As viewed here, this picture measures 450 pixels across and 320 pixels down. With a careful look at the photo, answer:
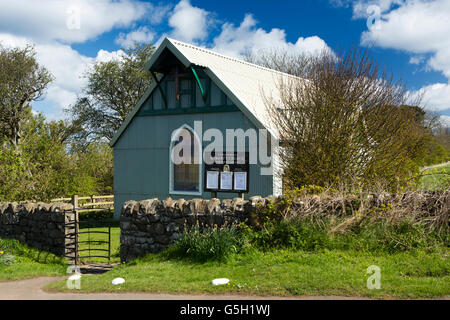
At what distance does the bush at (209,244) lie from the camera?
28.7ft

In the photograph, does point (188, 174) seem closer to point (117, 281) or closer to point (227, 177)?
point (227, 177)

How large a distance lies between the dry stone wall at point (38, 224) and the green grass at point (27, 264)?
265 millimetres

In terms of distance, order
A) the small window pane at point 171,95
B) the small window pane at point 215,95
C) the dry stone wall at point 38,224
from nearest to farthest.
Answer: the dry stone wall at point 38,224, the small window pane at point 215,95, the small window pane at point 171,95

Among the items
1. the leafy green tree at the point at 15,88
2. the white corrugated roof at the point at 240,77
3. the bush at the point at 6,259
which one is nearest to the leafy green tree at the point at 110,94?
the leafy green tree at the point at 15,88

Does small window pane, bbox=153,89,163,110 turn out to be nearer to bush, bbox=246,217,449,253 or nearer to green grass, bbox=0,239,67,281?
green grass, bbox=0,239,67,281

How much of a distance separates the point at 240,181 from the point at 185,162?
451 cm

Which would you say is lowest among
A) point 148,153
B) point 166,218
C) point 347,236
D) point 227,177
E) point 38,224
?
point 38,224

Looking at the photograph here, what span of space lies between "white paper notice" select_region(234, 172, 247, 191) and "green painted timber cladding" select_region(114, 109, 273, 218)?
278cm

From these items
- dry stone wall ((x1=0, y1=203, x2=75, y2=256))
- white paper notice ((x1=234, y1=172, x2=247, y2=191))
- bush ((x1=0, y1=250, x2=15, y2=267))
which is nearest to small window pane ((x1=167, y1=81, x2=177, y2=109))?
white paper notice ((x1=234, y1=172, x2=247, y2=191))

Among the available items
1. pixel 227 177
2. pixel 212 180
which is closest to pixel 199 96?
pixel 212 180

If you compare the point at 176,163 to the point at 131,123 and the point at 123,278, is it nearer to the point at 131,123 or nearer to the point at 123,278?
Result: the point at 131,123

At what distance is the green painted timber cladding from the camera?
17.5 m

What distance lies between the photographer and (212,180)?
14375mm

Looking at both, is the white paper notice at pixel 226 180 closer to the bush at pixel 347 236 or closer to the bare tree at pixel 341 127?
the bare tree at pixel 341 127
